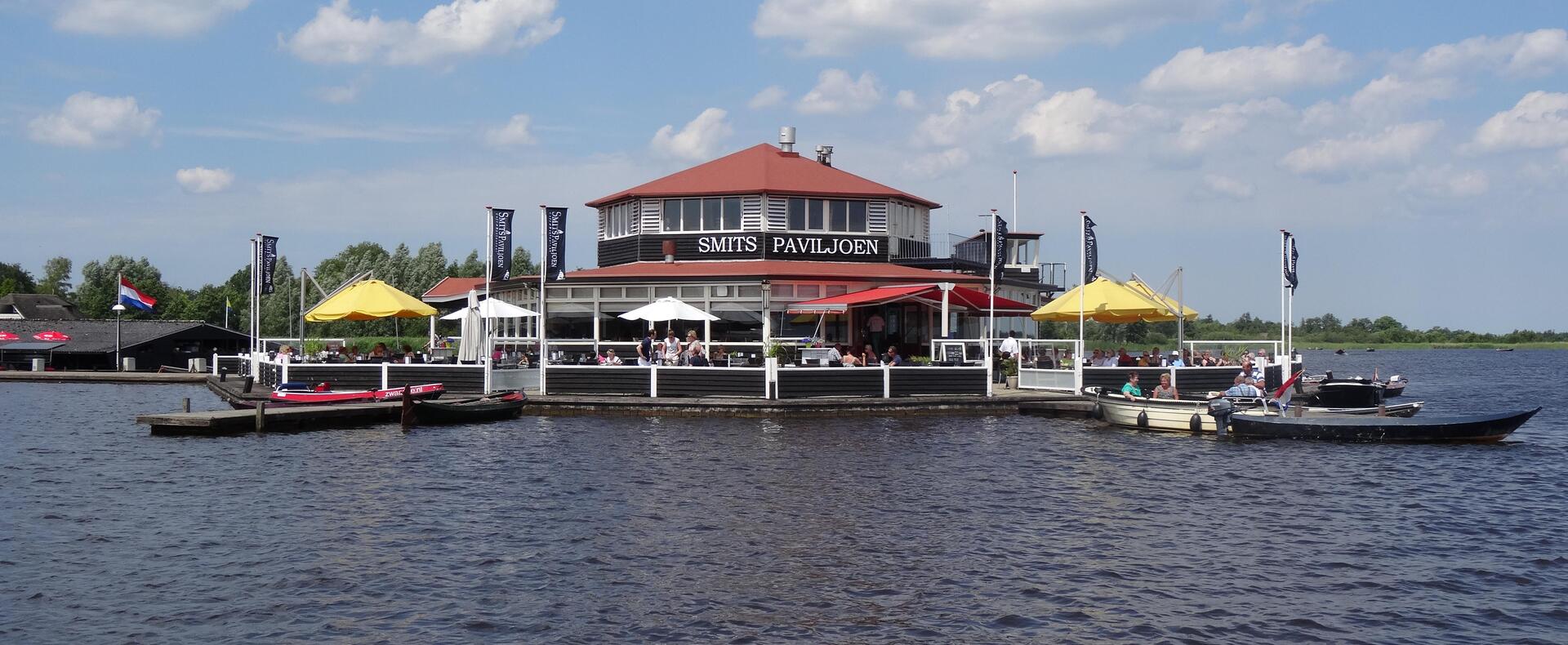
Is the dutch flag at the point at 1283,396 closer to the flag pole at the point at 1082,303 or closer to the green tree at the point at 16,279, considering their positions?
the flag pole at the point at 1082,303

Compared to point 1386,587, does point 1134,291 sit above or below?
above

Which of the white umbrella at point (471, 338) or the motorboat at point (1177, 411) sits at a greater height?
the white umbrella at point (471, 338)

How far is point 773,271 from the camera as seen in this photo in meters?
41.1

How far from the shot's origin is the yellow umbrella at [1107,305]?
117ft

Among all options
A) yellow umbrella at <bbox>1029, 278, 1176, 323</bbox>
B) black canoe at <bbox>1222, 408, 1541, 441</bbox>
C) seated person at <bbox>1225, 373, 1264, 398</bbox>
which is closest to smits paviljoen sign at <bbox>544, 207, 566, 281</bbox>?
yellow umbrella at <bbox>1029, 278, 1176, 323</bbox>

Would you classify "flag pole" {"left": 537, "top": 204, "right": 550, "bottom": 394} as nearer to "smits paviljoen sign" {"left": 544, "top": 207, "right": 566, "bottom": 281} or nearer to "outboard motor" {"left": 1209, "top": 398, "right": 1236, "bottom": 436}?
"smits paviljoen sign" {"left": 544, "top": 207, "right": 566, "bottom": 281}

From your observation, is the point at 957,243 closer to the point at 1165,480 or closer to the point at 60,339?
the point at 1165,480

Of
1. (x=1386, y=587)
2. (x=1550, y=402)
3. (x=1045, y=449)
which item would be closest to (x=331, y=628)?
(x=1386, y=587)

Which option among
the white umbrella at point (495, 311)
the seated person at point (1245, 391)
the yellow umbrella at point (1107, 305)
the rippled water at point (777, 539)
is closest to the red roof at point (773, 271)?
the white umbrella at point (495, 311)

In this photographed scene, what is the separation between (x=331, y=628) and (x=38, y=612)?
3.37 metres

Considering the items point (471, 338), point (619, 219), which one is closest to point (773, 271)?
point (619, 219)

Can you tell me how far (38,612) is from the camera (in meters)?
13.3

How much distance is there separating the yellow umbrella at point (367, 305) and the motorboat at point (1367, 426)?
22.0m

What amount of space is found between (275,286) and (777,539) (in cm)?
10531
